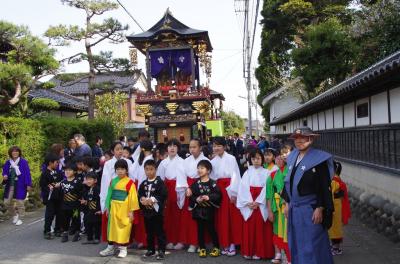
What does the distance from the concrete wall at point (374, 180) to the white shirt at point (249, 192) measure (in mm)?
2663

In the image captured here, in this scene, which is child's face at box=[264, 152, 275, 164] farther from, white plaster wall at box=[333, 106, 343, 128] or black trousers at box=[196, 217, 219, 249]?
white plaster wall at box=[333, 106, 343, 128]

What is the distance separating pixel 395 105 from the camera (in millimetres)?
7645

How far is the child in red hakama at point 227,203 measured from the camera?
6.50 m

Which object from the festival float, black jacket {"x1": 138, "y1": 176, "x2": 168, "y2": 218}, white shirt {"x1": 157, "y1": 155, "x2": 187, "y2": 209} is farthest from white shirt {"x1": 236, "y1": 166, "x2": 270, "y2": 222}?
the festival float

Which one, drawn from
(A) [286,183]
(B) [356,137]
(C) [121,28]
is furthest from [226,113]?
(A) [286,183]

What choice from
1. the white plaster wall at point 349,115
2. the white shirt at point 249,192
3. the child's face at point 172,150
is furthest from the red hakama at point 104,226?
the white plaster wall at point 349,115

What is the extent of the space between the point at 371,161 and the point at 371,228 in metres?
1.75

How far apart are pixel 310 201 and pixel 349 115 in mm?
7482

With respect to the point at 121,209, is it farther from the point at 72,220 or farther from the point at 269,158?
the point at 269,158

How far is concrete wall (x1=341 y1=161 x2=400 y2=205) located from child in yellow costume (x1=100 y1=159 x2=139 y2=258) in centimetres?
456

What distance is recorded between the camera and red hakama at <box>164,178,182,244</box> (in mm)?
6992

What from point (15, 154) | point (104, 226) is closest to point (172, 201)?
point (104, 226)

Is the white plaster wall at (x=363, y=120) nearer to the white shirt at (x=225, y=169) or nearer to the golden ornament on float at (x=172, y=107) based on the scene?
the white shirt at (x=225, y=169)

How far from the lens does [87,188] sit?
7.56 m
